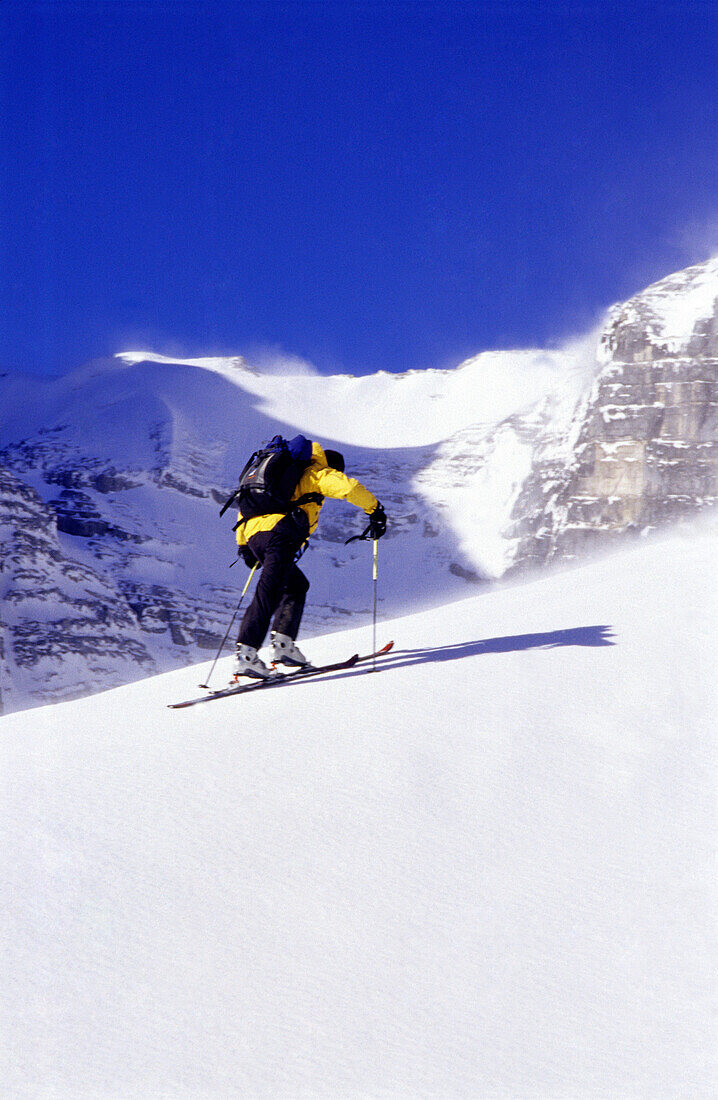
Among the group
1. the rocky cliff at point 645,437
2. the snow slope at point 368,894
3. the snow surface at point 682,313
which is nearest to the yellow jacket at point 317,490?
the snow slope at point 368,894

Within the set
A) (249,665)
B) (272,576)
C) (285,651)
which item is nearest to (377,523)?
(272,576)

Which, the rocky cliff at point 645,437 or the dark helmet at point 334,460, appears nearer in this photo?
the dark helmet at point 334,460

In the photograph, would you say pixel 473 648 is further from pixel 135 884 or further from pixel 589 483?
pixel 589 483

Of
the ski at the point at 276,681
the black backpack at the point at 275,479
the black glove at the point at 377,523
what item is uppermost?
the black backpack at the point at 275,479

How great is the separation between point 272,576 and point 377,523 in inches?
33.5

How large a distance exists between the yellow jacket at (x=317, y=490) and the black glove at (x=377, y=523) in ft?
0.20

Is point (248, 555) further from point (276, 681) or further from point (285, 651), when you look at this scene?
point (276, 681)

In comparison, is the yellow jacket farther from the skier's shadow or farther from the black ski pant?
the skier's shadow

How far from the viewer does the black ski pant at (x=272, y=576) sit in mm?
5641

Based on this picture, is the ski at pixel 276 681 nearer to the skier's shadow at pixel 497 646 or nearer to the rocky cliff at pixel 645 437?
the skier's shadow at pixel 497 646

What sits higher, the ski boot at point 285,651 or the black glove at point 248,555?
the black glove at point 248,555

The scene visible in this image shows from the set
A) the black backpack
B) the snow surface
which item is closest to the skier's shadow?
the black backpack

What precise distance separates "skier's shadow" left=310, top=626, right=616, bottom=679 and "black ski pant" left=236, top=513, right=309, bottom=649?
583 mm

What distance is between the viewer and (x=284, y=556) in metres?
5.68
